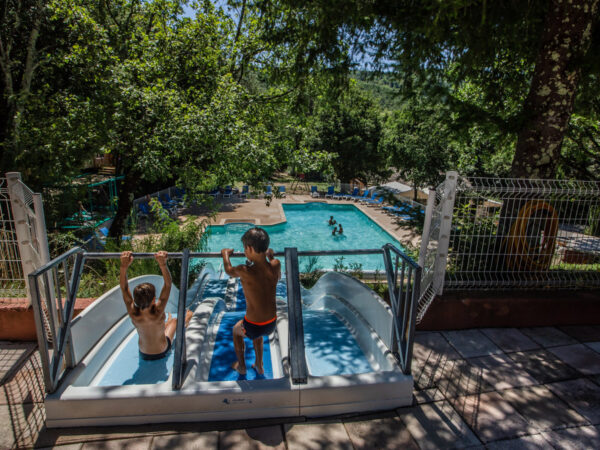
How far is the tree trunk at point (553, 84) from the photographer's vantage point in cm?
490

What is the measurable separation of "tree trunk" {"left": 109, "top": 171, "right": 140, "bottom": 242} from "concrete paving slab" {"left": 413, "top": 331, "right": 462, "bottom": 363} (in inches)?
343

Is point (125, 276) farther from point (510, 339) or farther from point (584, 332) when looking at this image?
point (584, 332)

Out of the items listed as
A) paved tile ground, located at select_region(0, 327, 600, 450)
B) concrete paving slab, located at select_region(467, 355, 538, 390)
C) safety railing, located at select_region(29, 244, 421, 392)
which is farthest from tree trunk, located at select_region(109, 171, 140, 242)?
concrete paving slab, located at select_region(467, 355, 538, 390)

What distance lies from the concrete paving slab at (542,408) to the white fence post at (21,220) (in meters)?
5.36

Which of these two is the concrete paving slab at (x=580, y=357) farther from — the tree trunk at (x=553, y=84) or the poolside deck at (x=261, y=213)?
the poolside deck at (x=261, y=213)

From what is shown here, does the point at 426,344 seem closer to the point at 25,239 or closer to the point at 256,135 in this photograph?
the point at 25,239

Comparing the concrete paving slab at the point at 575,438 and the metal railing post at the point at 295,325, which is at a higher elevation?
the metal railing post at the point at 295,325

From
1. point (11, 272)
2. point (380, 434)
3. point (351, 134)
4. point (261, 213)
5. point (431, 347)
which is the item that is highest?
point (351, 134)

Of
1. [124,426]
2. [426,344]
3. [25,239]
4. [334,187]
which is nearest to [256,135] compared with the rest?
[25,239]

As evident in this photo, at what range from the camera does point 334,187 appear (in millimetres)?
27703

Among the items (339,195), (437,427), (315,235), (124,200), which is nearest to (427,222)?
(437,427)

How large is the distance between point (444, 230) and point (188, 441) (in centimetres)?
356

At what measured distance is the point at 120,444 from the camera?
275cm

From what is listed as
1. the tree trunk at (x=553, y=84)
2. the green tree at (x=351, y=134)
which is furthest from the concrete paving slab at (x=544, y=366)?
the green tree at (x=351, y=134)
